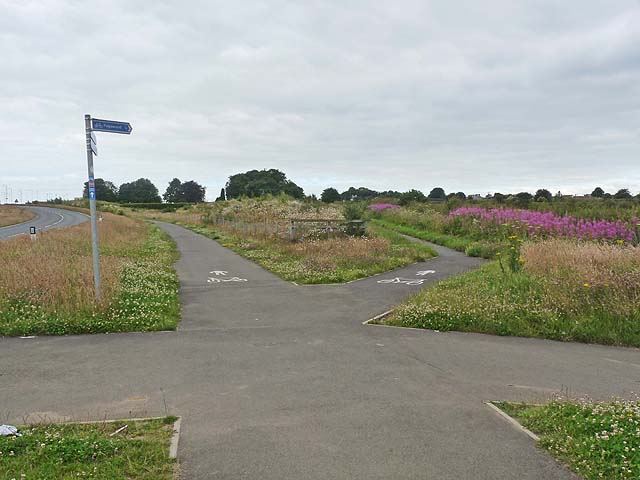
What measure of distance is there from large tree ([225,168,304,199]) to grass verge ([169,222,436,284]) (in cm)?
5724

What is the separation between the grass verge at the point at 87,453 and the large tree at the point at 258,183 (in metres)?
72.7

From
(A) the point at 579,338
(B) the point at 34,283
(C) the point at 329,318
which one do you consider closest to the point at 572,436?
(A) the point at 579,338

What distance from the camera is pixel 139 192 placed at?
5625 inches

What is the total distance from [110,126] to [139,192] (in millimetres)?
144141

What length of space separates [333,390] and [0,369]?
157 inches

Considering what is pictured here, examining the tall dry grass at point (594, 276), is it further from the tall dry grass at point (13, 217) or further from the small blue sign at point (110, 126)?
the tall dry grass at point (13, 217)

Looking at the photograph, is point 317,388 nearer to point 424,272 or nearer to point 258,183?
point 424,272

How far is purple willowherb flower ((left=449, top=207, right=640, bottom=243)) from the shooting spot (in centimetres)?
1331

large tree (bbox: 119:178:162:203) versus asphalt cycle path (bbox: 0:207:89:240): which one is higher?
large tree (bbox: 119:178:162:203)

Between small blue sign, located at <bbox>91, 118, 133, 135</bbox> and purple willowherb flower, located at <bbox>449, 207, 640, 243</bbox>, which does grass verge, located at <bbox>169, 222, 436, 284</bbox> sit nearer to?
purple willowherb flower, located at <bbox>449, 207, 640, 243</bbox>

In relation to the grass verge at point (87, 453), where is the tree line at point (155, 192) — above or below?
above

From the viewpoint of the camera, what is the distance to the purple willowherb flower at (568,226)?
1331 cm

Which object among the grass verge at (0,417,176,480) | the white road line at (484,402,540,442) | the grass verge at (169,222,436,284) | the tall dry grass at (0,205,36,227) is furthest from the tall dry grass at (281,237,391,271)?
the tall dry grass at (0,205,36,227)

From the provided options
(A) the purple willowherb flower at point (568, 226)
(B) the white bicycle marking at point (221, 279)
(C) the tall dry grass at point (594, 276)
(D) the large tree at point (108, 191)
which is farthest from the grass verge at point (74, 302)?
(D) the large tree at point (108, 191)
